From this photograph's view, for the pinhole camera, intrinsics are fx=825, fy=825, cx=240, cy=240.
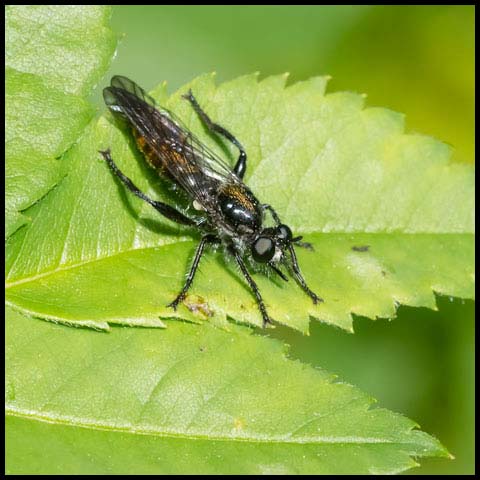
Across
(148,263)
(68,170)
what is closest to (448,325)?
(148,263)

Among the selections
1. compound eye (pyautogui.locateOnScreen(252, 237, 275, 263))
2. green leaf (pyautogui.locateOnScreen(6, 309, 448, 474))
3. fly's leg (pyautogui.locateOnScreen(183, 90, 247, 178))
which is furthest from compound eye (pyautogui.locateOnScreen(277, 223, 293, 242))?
green leaf (pyautogui.locateOnScreen(6, 309, 448, 474))

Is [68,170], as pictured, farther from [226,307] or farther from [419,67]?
[419,67]

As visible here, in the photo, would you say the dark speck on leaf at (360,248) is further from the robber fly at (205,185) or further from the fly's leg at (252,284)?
the fly's leg at (252,284)

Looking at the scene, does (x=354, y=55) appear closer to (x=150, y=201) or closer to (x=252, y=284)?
(x=150, y=201)

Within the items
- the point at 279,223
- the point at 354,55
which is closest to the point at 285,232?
the point at 279,223

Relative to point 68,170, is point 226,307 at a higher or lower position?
lower

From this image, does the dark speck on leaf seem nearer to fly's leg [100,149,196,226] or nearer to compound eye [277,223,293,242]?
compound eye [277,223,293,242]

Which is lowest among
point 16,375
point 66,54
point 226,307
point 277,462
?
point 277,462

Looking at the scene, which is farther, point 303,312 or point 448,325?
point 448,325
